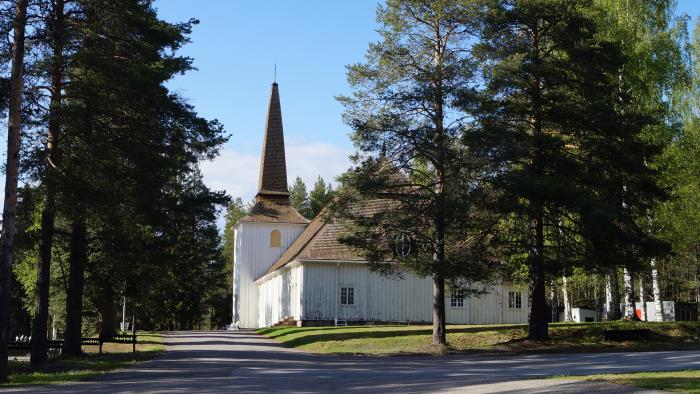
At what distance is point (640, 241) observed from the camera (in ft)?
84.1

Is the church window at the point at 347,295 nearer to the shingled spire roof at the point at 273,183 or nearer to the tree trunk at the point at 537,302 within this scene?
the shingled spire roof at the point at 273,183

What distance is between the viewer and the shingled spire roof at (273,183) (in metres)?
57.3

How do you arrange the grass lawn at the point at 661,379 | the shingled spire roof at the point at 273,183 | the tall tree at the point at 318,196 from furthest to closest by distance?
the tall tree at the point at 318,196, the shingled spire roof at the point at 273,183, the grass lawn at the point at 661,379

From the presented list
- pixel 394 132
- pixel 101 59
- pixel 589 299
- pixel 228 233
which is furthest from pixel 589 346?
pixel 228 233

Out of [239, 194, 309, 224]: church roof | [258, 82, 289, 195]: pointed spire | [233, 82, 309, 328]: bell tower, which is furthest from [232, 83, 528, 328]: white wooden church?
[258, 82, 289, 195]: pointed spire

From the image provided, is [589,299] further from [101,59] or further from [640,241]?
[101,59]

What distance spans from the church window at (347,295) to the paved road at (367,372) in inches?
754

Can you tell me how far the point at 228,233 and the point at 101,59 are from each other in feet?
255

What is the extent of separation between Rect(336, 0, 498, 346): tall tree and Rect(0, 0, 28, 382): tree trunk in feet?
36.8

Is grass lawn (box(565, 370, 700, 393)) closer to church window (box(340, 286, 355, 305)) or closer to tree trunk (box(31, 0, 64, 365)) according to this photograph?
tree trunk (box(31, 0, 64, 365))

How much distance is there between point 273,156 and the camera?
5828 centimetres

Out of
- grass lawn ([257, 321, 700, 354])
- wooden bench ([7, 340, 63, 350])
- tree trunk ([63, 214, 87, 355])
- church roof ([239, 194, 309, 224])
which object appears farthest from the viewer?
church roof ([239, 194, 309, 224])

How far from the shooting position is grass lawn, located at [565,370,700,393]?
1241 centimetres

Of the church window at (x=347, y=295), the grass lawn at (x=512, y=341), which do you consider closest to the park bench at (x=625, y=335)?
the grass lawn at (x=512, y=341)
